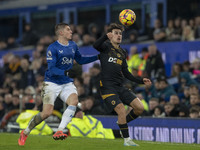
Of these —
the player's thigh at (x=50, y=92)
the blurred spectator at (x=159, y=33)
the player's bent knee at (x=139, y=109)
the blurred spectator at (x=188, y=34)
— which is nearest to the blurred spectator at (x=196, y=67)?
the blurred spectator at (x=188, y=34)

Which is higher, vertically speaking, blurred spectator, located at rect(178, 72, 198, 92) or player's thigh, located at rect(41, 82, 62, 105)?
player's thigh, located at rect(41, 82, 62, 105)

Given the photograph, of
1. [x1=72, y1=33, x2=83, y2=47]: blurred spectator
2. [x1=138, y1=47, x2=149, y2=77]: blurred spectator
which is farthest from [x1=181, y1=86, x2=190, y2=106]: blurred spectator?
[x1=72, y1=33, x2=83, y2=47]: blurred spectator

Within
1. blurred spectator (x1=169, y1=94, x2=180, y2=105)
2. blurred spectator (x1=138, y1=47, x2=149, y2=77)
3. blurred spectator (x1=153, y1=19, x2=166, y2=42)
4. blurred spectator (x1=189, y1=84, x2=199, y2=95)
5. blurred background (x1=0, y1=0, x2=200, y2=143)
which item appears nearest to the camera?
blurred spectator (x1=169, y1=94, x2=180, y2=105)

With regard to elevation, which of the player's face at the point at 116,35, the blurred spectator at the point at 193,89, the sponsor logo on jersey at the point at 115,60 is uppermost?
the player's face at the point at 116,35

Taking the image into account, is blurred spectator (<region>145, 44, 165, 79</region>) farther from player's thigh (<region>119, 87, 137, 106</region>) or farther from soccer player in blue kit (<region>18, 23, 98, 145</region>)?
soccer player in blue kit (<region>18, 23, 98, 145</region>)

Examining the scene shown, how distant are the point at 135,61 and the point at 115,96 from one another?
291 inches

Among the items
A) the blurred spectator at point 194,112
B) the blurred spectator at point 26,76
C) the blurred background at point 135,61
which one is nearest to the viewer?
the blurred spectator at point 194,112

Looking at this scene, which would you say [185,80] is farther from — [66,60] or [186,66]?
[66,60]

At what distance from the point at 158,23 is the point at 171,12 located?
329 centimetres

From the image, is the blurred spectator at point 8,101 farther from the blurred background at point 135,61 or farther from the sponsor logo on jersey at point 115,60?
the sponsor logo on jersey at point 115,60

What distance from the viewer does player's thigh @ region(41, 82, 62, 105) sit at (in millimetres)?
10498

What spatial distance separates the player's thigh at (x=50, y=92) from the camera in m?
10.5

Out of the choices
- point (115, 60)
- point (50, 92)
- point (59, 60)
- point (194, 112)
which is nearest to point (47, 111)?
point (50, 92)

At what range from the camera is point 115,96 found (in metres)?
10.5
